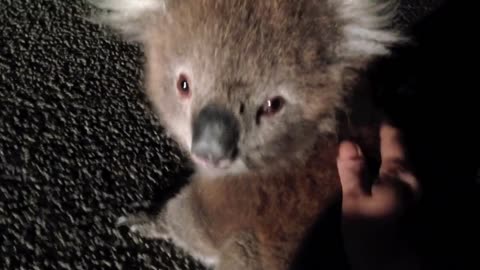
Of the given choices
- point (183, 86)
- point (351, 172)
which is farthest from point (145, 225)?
point (351, 172)

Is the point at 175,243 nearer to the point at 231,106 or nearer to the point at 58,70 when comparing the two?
the point at 231,106

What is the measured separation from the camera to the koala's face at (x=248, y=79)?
1.21 metres

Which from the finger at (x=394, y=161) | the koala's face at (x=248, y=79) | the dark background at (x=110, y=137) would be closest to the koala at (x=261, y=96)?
the koala's face at (x=248, y=79)

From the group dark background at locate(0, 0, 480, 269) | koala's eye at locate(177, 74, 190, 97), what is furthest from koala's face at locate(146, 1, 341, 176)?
dark background at locate(0, 0, 480, 269)

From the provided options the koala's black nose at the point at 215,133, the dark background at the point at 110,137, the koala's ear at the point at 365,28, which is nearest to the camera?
the koala's black nose at the point at 215,133

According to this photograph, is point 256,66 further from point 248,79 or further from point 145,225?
point 145,225

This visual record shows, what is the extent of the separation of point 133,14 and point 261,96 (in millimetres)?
400

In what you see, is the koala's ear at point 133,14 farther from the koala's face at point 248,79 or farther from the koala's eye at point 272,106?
the koala's eye at point 272,106

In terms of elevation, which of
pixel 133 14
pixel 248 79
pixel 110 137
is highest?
pixel 133 14

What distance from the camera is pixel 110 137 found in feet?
5.87

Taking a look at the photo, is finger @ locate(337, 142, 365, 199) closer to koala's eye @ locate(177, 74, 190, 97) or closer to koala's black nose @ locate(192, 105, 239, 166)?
koala's black nose @ locate(192, 105, 239, 166)

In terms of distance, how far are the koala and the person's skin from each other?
5 centimetres

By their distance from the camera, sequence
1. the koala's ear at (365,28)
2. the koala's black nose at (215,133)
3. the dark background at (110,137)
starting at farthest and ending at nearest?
the dark background at (110,137) → the koala's ear at (365,28) → the koala's black nose at (215,133)

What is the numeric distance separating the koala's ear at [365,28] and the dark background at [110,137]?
22 cm
